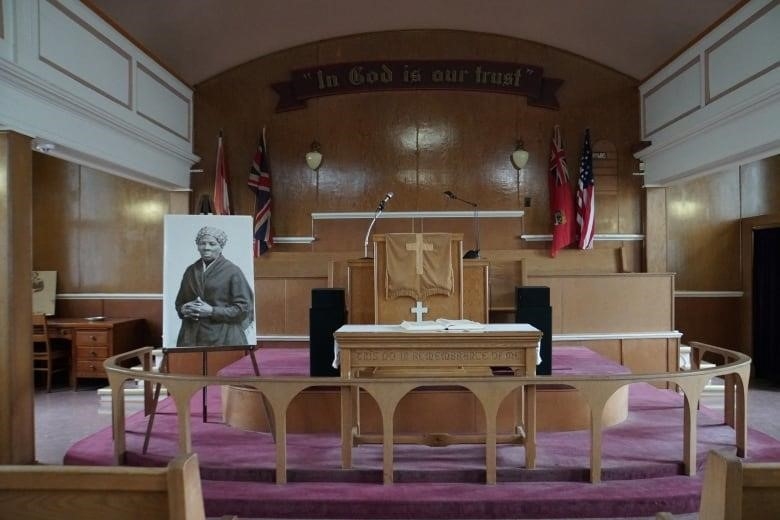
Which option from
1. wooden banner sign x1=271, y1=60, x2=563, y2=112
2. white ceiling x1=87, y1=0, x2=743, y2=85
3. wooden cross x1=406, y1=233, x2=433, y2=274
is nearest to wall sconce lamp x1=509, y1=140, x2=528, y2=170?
wooden banner sign x1=271, y1=60, x2=563, y2=112

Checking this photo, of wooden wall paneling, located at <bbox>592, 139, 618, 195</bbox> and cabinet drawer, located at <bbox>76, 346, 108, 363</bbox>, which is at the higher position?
wooden wall paneling, located at <bbox>592, 139, 618, 195</bbox>

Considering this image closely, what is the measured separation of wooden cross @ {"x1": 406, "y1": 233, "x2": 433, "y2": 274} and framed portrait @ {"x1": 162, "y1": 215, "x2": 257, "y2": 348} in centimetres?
136

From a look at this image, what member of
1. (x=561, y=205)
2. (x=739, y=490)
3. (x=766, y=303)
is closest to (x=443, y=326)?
(x=739, y=490)

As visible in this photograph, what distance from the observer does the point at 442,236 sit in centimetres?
492

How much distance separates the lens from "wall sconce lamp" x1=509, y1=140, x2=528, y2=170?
7.68 metres

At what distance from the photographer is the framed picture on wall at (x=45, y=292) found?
7.91 meters

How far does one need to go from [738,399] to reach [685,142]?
141 inches

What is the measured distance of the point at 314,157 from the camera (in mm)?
7684

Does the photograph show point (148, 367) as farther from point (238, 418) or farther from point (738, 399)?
point (738, 399)

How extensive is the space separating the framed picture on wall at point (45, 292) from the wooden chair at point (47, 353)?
537 millimetres

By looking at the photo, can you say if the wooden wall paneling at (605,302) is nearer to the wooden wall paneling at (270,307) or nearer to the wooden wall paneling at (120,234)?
the wooden wall paneling at (270,307)

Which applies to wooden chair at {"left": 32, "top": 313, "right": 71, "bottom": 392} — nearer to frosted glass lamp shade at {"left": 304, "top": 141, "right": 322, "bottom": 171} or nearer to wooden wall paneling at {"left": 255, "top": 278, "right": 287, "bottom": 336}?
wooden wall paneling at {"left": 255, "top": 278, "right": 287, "bottom": 336}

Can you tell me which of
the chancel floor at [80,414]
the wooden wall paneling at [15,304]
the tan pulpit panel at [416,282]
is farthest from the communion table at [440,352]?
the chancel floor at [80,414]

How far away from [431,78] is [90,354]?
5.82 meters
